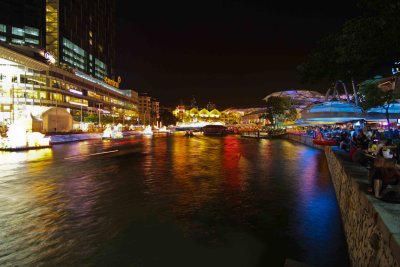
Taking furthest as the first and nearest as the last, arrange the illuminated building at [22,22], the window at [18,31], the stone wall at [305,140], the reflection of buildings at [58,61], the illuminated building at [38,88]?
the window at [18,31] < the illuminated building at [22,22] < the reflection of buildings at [58,61] < the illuminated building at [38,88] < the stone wall at [305,140]

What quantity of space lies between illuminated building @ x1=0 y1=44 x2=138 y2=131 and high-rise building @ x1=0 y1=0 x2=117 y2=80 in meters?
14.4

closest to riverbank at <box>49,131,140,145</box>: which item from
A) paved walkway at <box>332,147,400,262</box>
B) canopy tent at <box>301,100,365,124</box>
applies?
canopy tent at <box>301,100,365,124</box>

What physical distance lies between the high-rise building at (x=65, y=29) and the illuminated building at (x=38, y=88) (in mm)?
14382

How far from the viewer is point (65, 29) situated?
115 meters

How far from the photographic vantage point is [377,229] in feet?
12.9

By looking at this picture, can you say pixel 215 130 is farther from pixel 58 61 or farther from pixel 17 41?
pixel 17 41

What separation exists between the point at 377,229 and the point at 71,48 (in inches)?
5136

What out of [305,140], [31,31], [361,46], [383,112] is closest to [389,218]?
[361,46]

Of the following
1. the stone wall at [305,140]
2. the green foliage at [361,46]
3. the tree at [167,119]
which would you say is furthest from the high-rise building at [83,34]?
the green foliage at [361,46]

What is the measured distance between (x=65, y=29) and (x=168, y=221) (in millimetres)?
124120

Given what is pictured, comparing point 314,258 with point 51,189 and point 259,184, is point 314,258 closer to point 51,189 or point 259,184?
point 259,184

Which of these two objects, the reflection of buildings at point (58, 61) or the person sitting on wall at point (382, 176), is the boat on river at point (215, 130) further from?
the person sitting on wall at point (382, 176)

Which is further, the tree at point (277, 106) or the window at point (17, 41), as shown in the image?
the window at point (17, 41)

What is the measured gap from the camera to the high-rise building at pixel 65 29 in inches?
3831
